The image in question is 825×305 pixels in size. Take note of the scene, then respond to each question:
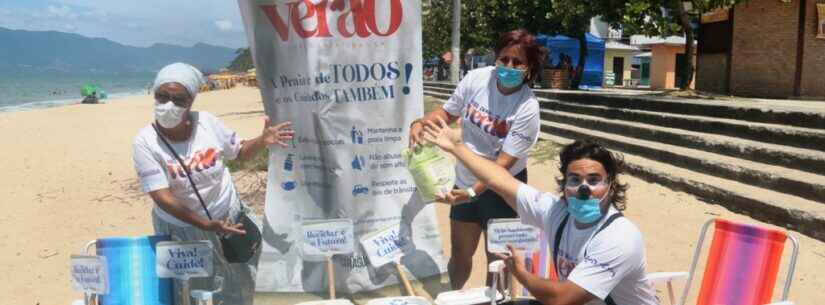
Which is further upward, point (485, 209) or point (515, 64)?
point (515, 64)

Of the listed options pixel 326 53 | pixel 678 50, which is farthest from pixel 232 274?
pixel 678 50

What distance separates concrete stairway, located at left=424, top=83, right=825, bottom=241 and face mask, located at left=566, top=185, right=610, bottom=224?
404 cm

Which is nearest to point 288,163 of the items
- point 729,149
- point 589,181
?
point 589,181

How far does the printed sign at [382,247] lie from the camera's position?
3746 mm

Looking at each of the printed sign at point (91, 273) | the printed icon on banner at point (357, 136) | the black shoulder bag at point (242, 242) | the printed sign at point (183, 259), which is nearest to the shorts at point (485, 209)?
the printed icon on banner at point (357, 136)

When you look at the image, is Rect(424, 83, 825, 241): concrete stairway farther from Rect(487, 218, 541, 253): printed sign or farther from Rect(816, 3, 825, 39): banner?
Rect(816, 3, 825, 39): banner

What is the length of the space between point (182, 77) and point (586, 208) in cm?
179

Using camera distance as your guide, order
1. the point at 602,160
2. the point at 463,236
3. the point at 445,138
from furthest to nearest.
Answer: the point at 463,236 < the point at 445,138 < the point at 602,160

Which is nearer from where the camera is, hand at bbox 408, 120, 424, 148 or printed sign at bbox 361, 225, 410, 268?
hand at bbox 408, 120, 424, 148

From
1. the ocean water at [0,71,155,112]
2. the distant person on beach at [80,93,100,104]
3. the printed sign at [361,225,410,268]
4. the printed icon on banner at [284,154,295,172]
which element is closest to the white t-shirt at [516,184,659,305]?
the printed sign at [361,225,410,268]

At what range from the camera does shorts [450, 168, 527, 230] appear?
3.28 meters

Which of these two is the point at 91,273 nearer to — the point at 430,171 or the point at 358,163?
the point at 430,171

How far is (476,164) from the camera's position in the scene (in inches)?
108

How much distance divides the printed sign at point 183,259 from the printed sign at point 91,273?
22 centimetres
